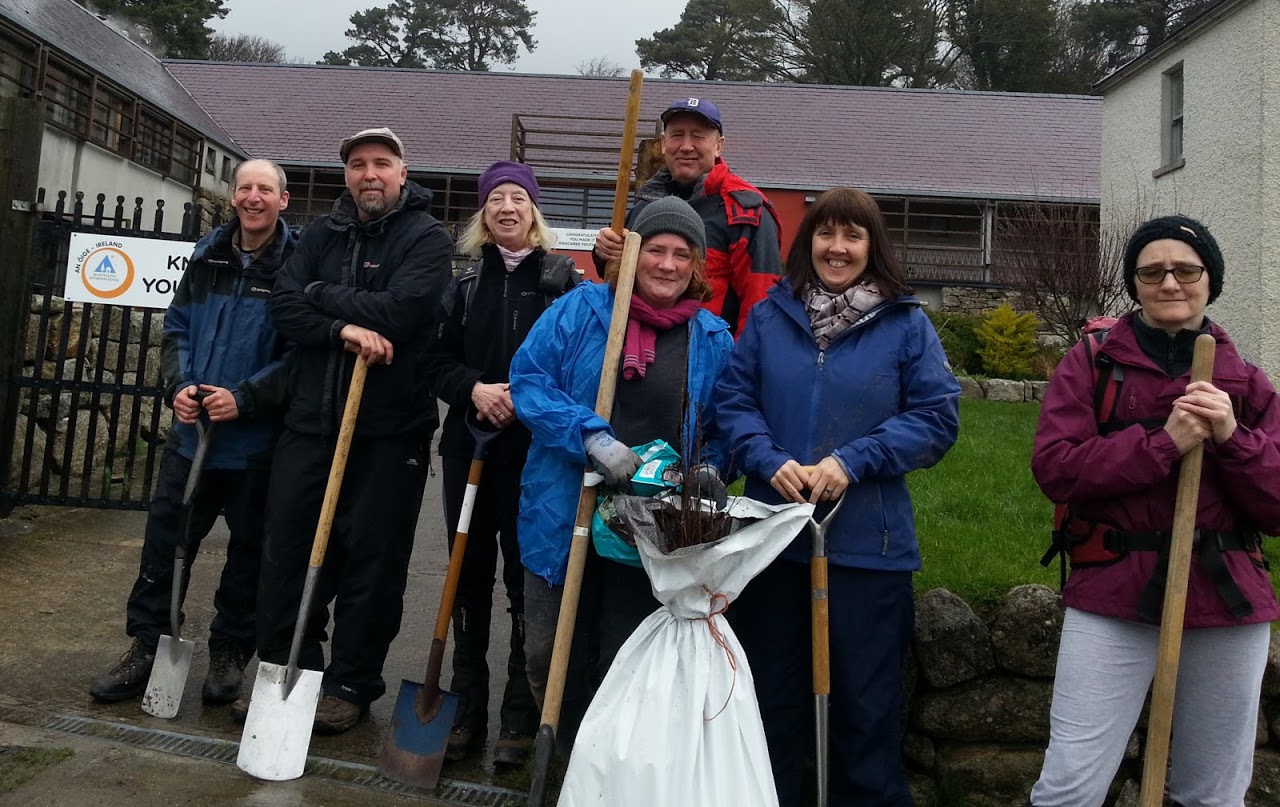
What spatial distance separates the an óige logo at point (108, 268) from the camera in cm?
598

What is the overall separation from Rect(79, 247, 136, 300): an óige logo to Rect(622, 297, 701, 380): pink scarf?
4101mm

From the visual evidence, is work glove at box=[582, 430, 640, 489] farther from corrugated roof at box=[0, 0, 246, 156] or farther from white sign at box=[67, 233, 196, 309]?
corrugated roof at box=[0, 0, 246, 156]

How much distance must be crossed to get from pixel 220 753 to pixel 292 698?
38 cm

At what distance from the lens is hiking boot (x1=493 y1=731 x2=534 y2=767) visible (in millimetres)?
3566

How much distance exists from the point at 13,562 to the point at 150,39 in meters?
38.9

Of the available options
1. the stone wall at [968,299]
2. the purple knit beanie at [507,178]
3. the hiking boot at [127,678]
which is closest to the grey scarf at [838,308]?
the purple knit beanie at [507,178]

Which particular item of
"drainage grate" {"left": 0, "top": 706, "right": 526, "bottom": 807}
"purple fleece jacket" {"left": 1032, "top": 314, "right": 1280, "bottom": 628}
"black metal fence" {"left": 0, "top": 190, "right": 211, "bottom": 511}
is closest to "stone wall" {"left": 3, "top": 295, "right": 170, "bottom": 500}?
"black metal fence" {"left": 0, "top": 190, "right": 211, "bottom": 511}

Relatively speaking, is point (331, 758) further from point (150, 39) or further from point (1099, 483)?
point (150, 39)

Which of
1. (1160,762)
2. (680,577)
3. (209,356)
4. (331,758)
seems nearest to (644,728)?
(680,577)

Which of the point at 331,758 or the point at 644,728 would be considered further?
the point at 331,758

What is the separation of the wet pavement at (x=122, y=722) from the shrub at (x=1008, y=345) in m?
11.7

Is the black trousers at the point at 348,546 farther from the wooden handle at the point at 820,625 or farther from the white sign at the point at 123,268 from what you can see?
the white sign at the point at 123,268

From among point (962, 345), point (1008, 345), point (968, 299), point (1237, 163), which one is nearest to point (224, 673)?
point (1237, 163)

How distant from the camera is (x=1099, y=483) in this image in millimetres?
2484
